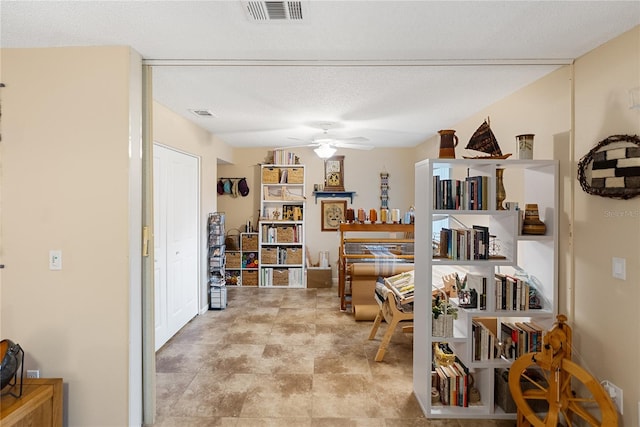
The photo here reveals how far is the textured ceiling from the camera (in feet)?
5.57

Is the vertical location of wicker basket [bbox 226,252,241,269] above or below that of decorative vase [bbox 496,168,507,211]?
below

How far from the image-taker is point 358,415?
244 cm

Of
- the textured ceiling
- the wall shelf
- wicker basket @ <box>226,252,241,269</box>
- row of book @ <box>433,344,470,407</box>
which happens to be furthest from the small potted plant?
wicker basket @ <box>226,252,241,269</box>

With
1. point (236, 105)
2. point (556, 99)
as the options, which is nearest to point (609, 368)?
point (556, 99)

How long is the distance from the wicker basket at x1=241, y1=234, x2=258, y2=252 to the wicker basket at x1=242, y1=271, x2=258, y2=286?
42cm

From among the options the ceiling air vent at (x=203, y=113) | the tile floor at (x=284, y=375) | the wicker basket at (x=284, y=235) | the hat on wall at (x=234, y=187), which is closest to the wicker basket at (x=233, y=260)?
the wicker basket at (x=284, y=235)

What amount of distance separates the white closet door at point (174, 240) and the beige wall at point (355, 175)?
181 cm

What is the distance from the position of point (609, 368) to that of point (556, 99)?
1.79 metres

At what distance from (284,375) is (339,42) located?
266 centimetres

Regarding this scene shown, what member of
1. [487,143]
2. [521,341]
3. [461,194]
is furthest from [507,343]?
[487,143]

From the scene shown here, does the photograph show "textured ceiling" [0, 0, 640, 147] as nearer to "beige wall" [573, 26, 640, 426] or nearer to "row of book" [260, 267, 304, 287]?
"beige wall" [573, 26, 640, 426]

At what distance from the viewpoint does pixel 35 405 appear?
181 centimetres

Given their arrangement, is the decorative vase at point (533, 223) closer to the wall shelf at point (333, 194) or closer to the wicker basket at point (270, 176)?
the wall shelf at point (333, 194)

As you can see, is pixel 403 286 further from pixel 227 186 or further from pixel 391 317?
pixel 227 186
